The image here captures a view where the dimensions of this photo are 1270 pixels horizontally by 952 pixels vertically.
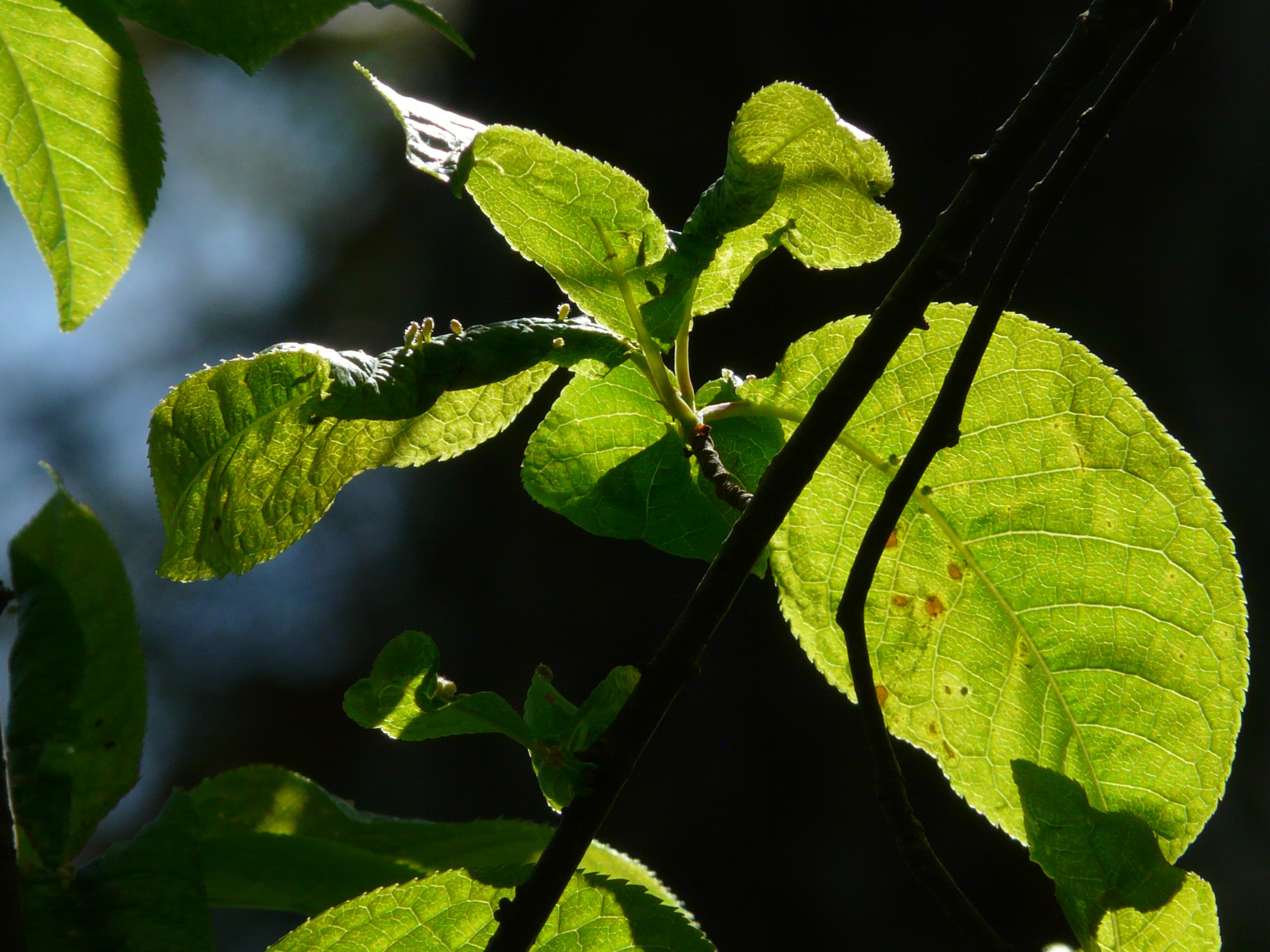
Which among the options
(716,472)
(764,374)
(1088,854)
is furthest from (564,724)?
(764,374)

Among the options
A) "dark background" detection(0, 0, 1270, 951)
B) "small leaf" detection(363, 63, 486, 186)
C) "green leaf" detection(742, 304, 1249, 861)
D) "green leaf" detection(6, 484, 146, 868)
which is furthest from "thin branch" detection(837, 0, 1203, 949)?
"dark background" detection(0, 0, 1270, 951)

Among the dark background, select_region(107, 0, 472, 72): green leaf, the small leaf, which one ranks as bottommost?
the dark background

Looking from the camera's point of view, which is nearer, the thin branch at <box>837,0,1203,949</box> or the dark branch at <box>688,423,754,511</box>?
the thin branch at <box>837,0,1203,949</box>

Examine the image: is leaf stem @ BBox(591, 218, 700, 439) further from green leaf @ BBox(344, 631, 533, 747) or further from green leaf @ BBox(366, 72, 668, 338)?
green leaf @ BBox(344, 631, 533, 747)

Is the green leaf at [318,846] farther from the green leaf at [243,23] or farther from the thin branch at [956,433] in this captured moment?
the green leaf at [243,23]

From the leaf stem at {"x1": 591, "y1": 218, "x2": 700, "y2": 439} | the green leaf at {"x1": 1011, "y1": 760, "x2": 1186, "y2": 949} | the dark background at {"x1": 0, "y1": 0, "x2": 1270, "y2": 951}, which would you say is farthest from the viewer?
the dark background at {"x1": 0, "y1": 0, "x2": 1270, "y2": 951}

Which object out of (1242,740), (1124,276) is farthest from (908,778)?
(1124,276)

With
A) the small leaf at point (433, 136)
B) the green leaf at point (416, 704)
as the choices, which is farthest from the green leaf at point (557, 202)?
the green leaf at point (416, 704)
